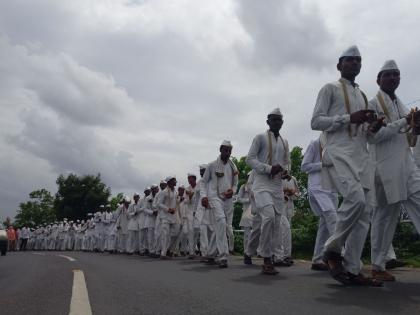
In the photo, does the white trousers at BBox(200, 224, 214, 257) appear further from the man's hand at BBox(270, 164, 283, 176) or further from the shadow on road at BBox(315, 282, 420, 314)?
the shadow on road at BBox(315, 282, 420, 314)

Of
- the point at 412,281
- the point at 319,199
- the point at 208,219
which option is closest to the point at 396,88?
the point at 412,281

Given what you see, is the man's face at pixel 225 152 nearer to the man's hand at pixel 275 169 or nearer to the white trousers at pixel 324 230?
the white trousers at pixel 324 230

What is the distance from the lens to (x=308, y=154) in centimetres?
908

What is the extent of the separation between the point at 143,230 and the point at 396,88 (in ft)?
46.6

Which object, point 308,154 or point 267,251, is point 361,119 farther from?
point 308,154

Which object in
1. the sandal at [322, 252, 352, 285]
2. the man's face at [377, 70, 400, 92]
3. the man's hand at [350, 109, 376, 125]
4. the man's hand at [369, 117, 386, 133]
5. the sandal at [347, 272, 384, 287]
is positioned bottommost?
the sandal at [347, 272, 384, 287]

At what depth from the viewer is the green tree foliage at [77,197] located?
67.1 metres

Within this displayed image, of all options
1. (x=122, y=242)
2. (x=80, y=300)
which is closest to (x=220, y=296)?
(x=80, y=300)

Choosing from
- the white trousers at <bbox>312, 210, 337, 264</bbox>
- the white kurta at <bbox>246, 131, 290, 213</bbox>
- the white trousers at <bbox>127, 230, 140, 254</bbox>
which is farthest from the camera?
the white trousers at <bbox>127, 230, 140, 254</bbox>

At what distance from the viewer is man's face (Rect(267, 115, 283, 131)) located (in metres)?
8.34

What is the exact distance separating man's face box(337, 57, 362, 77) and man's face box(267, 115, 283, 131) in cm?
235

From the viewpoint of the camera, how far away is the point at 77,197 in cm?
6731

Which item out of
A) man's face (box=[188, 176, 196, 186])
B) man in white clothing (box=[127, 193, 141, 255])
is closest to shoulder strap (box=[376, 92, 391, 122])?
man's face (box=[188, 176, 196, 186])

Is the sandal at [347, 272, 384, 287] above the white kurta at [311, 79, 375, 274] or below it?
below
